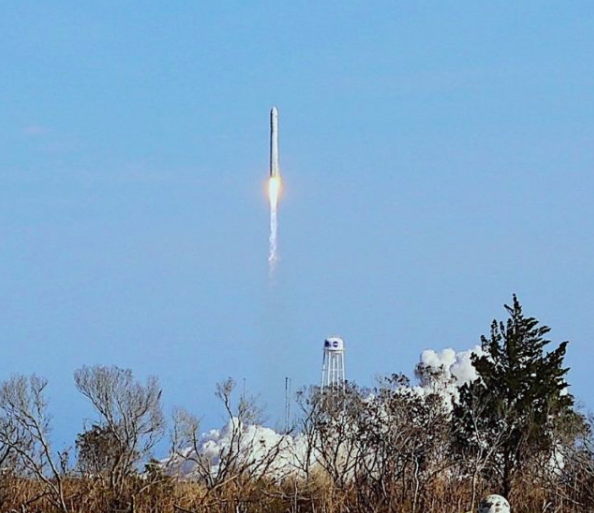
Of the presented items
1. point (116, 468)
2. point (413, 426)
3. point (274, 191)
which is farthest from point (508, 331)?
point (116, 468)

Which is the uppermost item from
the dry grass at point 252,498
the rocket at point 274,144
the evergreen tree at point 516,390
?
the rocket at point 274,144

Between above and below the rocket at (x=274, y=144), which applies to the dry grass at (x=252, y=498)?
below

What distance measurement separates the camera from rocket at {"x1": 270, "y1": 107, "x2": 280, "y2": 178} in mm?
23766

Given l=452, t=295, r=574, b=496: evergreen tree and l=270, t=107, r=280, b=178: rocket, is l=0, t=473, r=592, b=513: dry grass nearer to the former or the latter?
l=452, t=295, r=574, b=496: evergreen tree

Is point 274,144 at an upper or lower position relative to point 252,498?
upper

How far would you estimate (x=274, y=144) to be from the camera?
23812mm

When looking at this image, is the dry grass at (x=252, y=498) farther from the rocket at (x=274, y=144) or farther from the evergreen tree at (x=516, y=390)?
the rocket at (x=274, y=144)

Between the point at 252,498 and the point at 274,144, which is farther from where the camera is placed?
the point at 274,144

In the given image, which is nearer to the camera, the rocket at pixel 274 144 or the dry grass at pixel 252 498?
the dry grass at pixel 252 498

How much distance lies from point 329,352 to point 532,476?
33.4 feet

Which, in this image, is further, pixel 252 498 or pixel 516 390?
pixel 516 390

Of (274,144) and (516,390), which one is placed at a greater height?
(274,144)

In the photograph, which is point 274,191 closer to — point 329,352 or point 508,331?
point 508,331

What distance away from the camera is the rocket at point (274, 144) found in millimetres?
23766
